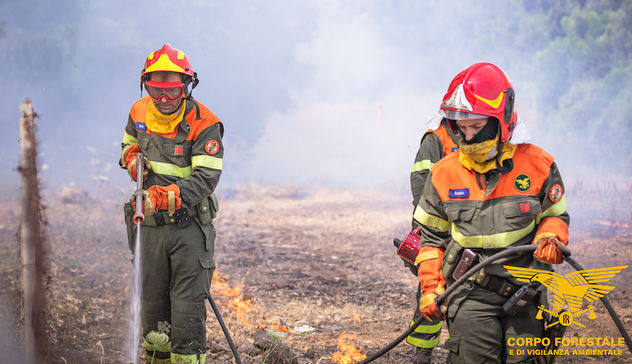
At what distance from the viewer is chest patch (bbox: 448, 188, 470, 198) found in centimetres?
311

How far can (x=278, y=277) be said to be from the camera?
27.0 feet

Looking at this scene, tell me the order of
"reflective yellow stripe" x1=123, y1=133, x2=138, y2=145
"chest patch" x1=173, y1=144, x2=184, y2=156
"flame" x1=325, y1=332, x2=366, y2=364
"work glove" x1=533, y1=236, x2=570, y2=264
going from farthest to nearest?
1. "flame" x1=325, y1=332, x2=366, y2=364
2. "reflective yellow stripe" x1=123, y1=133, x2=138, y2=145
3. "chest patch" x1=173, y1=144, x2=184, y2=156
4. "work glove" x1=533, y1=236, x2=570, y2=264

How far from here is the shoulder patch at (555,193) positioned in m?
3.00

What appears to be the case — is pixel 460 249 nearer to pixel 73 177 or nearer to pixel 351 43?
pixel 73 177

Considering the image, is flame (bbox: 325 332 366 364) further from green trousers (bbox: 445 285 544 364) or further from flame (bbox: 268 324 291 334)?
green trousers (bbox: 445 285 544 364)

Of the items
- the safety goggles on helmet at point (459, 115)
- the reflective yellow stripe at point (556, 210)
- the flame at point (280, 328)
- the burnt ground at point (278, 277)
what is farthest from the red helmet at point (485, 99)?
the flame at point (280, 328)

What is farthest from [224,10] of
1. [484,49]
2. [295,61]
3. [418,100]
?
[484,49]

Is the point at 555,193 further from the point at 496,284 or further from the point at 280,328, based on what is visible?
the point at 280,328

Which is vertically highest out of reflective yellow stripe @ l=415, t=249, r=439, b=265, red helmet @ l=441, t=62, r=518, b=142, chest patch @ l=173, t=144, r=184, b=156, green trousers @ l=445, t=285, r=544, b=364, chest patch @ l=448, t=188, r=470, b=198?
red helmet @ l=441, t=62, r=518, b=142

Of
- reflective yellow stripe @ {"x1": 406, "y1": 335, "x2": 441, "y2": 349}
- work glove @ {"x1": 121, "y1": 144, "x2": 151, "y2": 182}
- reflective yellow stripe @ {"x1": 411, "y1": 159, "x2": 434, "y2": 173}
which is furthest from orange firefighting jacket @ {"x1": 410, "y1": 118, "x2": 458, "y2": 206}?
work glove @ {"x1": 121, "y1": 144, "x2": 151, "y2": 182}

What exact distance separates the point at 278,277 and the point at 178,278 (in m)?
4.26

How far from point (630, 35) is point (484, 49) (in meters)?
6.25

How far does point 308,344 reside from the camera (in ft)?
18.3

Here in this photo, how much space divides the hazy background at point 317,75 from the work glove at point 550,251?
41.5 feet
